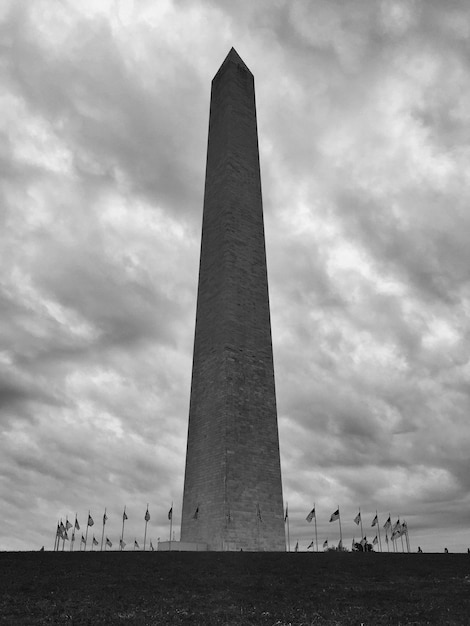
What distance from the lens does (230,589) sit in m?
19.8

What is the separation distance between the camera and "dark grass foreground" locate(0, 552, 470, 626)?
51.1 feet

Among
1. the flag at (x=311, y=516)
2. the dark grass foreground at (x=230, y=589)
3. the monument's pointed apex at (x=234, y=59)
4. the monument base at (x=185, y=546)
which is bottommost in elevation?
the dark grass foreground at (x=230, y=589)

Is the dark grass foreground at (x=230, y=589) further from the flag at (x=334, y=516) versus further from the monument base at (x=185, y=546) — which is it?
the flag at (x=334, y=516)

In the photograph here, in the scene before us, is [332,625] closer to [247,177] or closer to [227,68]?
[247,177]

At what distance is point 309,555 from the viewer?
29.0 metres

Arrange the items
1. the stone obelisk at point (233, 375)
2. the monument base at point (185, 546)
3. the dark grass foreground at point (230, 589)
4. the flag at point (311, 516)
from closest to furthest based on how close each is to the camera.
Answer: the dark grass foreground at point (230, 589)
the monument base at point (185, 546)
the stone obelisk at point (233, 375)
the flag at point (311, 516)

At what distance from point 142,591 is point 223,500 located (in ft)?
47.2

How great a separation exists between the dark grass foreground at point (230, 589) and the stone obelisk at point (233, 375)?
18.0ft

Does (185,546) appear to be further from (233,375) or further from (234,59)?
(234,59)

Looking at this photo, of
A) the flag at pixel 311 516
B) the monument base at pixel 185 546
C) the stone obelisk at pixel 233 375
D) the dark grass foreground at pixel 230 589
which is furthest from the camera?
the flag at pixel 311 516

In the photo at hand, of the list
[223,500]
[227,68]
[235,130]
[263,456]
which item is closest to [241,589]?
[223,500]

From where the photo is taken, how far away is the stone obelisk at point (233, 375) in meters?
34.0

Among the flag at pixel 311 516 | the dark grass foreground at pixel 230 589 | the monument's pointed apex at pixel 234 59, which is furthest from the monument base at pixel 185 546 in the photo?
the monument's pointed apex at pixel 234 59

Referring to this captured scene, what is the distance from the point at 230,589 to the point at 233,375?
1724 centimetres
